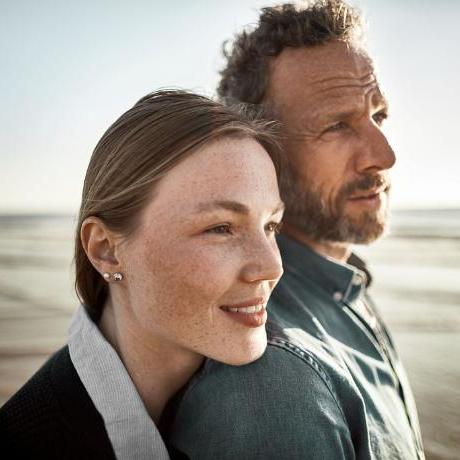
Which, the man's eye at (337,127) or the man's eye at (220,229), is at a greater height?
the man's eye at (337,127)

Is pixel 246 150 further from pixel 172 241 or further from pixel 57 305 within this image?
pixel 57 305

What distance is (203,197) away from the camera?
1.45 metres

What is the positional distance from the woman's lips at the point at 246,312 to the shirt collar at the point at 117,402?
Answer: 0.35 meters

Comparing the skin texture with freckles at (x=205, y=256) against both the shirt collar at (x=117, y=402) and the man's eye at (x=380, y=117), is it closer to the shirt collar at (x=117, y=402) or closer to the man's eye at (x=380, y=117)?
the shirt collar at (x=117, y=402)

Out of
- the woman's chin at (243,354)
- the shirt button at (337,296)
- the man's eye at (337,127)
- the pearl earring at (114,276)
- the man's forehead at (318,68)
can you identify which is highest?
the man's forehead at (318,68)

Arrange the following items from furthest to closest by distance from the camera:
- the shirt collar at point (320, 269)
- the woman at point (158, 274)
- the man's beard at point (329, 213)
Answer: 1. the man's beard at point (329, 213)
2. the shirt collar at point (320, 269)
3. the woman at point (158, 274)

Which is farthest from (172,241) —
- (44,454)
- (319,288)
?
(319,288)

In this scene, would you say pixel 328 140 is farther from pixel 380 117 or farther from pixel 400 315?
pixel 400 315

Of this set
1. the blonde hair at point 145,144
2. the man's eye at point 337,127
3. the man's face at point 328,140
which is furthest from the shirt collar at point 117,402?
the man's eye at point 337,127

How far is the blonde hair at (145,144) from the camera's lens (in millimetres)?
1483

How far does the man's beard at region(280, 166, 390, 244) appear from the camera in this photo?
2.27m

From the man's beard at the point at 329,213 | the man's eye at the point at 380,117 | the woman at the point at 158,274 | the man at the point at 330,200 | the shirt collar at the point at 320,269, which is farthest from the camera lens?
the man's eye at the point at 380,117

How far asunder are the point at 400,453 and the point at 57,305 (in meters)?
6.40

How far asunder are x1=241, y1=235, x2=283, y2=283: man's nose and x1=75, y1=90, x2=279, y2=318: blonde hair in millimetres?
323
